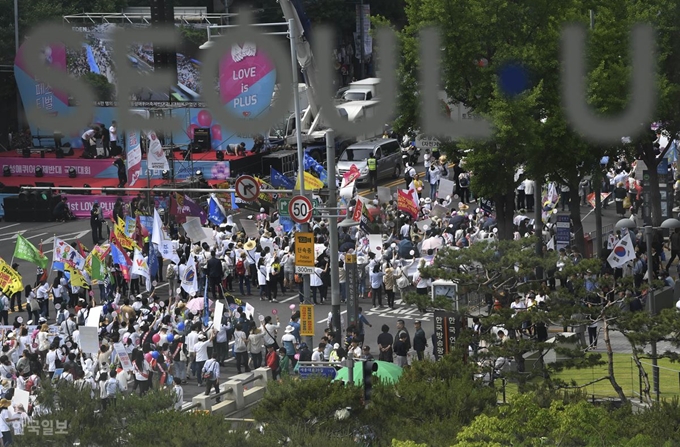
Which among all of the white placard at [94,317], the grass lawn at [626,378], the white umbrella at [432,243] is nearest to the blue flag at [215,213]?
the white umbrella at [432,243]

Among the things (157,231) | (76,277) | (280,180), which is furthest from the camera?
(280,180)

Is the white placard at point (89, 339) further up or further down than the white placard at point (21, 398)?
further up

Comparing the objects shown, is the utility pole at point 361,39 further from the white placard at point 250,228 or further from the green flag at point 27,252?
the green flag at point 27,252

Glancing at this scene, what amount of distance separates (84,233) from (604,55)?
20033 mm

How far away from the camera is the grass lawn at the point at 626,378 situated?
28266 mm

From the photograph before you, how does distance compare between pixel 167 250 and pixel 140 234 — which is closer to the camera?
pixel 167 250

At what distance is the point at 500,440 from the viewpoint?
2131 cm

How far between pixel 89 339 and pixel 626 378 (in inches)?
454

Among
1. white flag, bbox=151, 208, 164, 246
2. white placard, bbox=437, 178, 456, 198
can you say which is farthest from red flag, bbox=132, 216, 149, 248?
white placard, bbox=437, 178, 456, 198

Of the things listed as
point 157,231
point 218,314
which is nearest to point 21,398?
point 218,314

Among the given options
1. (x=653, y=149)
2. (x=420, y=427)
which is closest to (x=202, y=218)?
(x=653, y=149)

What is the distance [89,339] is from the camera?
1220 inches

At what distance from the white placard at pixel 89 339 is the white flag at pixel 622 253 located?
1275 cm

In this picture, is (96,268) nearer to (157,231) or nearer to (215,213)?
(157,231)
